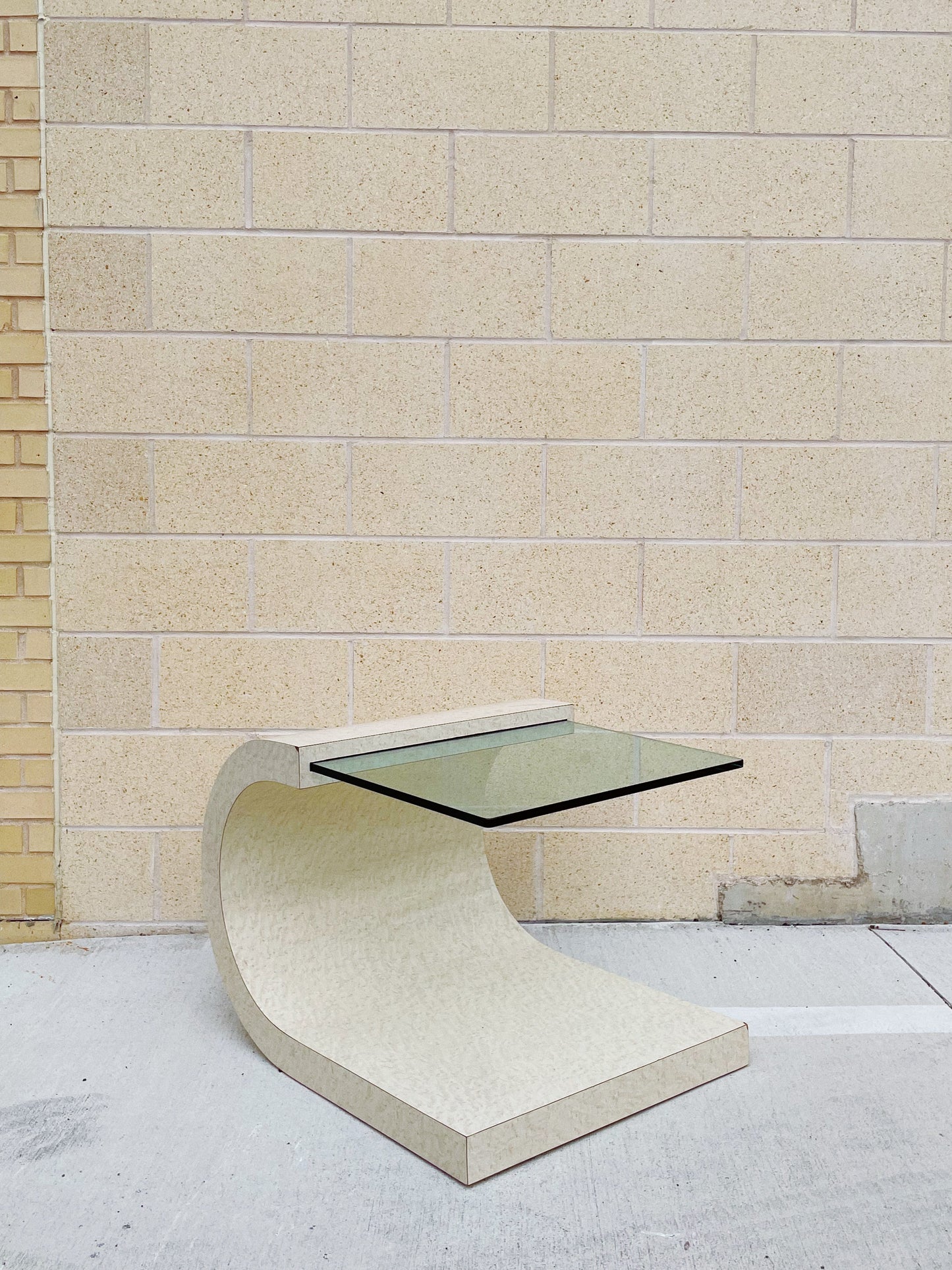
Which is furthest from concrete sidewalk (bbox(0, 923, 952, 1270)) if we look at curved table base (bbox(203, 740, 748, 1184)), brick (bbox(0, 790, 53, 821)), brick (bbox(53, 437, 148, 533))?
brick (bbox(53, 437, 148, 533))

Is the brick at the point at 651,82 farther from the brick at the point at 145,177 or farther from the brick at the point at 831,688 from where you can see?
the brick at the point at 831,688

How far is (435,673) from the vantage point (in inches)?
107

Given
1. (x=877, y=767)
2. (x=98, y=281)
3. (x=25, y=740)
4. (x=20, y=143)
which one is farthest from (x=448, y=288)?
(x=877, y=767)

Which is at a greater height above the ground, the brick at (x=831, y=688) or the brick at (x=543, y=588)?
the brick at (x=543, y=588)

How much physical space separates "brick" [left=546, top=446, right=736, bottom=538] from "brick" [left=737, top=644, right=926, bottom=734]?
37 cm

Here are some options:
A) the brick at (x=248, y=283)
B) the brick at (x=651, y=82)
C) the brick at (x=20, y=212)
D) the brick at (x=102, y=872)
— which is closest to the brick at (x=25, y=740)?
the brick at (x=102, y=872)

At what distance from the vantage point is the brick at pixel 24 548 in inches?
103

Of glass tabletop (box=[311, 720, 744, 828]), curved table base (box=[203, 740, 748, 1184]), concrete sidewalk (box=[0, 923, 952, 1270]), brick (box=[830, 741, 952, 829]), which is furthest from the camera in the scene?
brick (box=[830, 741, 952, 829])

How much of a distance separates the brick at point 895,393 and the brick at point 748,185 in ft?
1.20

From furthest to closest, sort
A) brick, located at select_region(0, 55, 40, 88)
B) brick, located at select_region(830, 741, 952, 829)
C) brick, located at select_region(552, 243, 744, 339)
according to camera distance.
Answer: brick, located at select_region(830, 741, 952, 829) < brick, located at select_region(552, 243, 744, 339) < brick, located at select_region(0, 55, 40, 88)

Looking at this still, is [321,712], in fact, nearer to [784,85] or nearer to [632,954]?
[632,954]

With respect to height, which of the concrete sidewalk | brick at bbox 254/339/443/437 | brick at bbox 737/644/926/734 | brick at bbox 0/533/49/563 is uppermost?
brick at bbox 254/339/443/437

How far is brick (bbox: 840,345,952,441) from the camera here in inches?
106

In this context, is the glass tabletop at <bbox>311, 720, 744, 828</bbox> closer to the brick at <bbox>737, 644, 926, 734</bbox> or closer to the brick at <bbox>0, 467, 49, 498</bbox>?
the brick at <bbox>737, 644, 926, 734</bbox>
